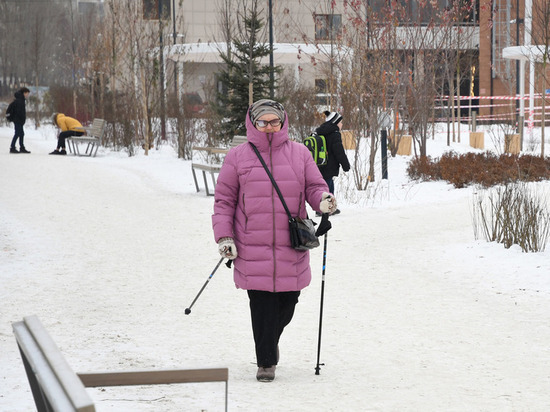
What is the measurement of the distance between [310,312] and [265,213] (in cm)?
228

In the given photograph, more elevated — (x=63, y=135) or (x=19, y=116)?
(x=19, y=116)

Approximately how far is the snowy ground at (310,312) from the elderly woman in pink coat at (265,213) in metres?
0.49

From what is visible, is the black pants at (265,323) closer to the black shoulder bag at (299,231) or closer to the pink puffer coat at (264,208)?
the pink puffer coat at (264,208)

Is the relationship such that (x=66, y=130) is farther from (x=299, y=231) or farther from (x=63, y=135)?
(x=299, y=231)

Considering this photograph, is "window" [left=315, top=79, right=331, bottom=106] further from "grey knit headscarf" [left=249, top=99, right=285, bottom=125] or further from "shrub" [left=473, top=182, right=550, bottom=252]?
"grey knit headscarf" [left=249, top=99, right=285, bottom=125]

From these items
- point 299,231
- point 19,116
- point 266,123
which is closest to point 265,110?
point 266,123

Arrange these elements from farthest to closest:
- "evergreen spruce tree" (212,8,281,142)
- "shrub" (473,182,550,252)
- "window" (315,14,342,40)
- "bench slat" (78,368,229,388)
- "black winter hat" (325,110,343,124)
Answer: "evergreen spruce tree" (212,8,281,142) < "window" (315,14,342,40) < "black winter hat" (325,110,343,124) < "shrub" (473,182,550,252) < "bench slat" (78,368,229,388)

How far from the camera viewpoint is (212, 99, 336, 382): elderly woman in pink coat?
5438mm

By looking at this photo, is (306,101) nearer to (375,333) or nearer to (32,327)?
(375,333)

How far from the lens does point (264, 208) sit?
545 centimetres

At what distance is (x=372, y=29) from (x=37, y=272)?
11553mm

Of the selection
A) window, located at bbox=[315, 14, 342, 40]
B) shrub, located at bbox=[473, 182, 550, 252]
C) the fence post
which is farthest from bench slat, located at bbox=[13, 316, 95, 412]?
window, located at bbox=[315, 14, 342, 40]

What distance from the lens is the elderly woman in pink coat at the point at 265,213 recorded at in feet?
17.8

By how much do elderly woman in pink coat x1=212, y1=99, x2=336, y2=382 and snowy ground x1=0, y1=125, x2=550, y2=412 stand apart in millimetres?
487
